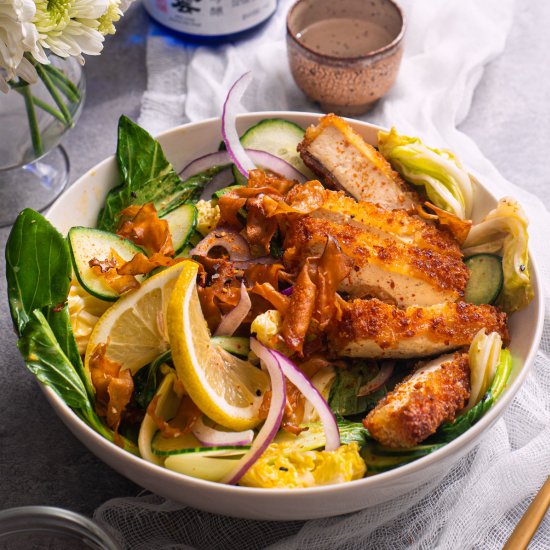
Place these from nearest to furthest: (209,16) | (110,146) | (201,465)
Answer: (201,465), (110,146), (209,16)

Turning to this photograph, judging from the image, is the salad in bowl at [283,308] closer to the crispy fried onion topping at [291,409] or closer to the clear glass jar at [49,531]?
the crispy fried onion topping at [291,409]

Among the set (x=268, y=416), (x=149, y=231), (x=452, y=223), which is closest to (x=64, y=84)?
(x=149, y=231)

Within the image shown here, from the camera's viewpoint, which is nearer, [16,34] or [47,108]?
[16,34]

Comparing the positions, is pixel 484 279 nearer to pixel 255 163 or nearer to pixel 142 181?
pixel 255 163

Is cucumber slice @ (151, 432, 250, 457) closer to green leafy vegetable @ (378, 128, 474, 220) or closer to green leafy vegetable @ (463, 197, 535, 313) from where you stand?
green leafy vegetable @ (463, 197, 535, 313)

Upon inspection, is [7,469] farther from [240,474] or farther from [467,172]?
[467,172]

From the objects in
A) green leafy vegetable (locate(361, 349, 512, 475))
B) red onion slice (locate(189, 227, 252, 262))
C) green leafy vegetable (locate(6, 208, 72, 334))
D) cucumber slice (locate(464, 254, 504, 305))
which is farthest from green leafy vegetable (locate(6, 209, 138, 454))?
cucumber slice (locate(464, 254, 504, 305))

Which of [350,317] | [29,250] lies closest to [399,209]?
[350,317]
